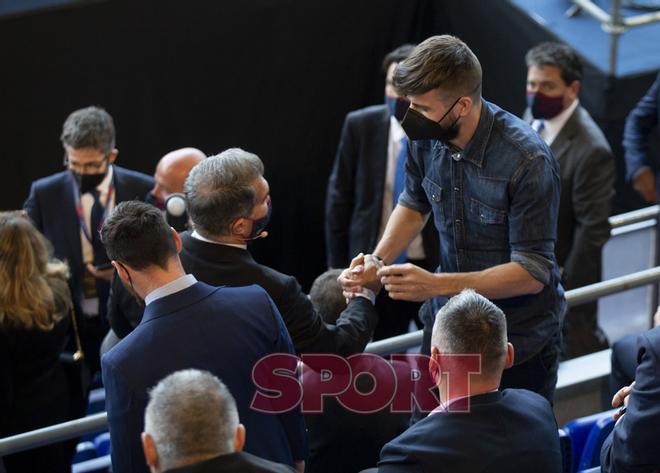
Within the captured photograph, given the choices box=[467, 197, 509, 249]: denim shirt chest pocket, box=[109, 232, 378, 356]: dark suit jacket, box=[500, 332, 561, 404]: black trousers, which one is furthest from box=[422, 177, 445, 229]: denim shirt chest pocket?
box=[500, 332, 561, 404]: black trousers

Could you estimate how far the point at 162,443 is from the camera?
2.14 m

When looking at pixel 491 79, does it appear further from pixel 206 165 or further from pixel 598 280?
pixel 206 165

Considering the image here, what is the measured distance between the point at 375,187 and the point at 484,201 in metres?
1.85

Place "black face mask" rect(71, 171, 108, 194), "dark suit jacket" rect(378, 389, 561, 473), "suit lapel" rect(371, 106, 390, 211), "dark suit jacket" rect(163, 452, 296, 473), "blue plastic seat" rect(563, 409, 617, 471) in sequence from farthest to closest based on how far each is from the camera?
"suit lapel" rect(371, 106, 390, 211) → "black face mask" rect(71, 171, 108, 194) → "blue plastic seat" rect(563, 409, 617, 471) → "dark suit jacket" rect(378, 389, 561, 473) → "dark suit jacket" rect(163, 452, 296, 473)

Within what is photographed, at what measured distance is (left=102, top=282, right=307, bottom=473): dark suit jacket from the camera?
253cm

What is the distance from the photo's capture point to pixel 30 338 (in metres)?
3.65

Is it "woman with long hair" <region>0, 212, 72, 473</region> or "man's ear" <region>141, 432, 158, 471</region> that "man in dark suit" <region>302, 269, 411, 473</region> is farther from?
"woman with long hair" <region>0, 212, 72, 473</region>

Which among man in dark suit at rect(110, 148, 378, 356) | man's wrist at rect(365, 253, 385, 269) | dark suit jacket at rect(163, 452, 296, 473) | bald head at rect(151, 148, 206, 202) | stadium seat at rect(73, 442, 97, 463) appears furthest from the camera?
bald head at rect(151, 148, 206, 202)

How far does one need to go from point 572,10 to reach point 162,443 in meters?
4.70

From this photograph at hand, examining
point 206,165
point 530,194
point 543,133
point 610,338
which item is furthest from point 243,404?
point 610,338

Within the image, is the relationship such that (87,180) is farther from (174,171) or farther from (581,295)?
(581,295)

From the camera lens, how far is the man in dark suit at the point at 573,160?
14.3ft

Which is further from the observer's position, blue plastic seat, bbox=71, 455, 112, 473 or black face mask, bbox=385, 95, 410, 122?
black face mask, bbox=385, 95, 410, 122

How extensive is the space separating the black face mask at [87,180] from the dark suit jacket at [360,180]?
3.61 ft
